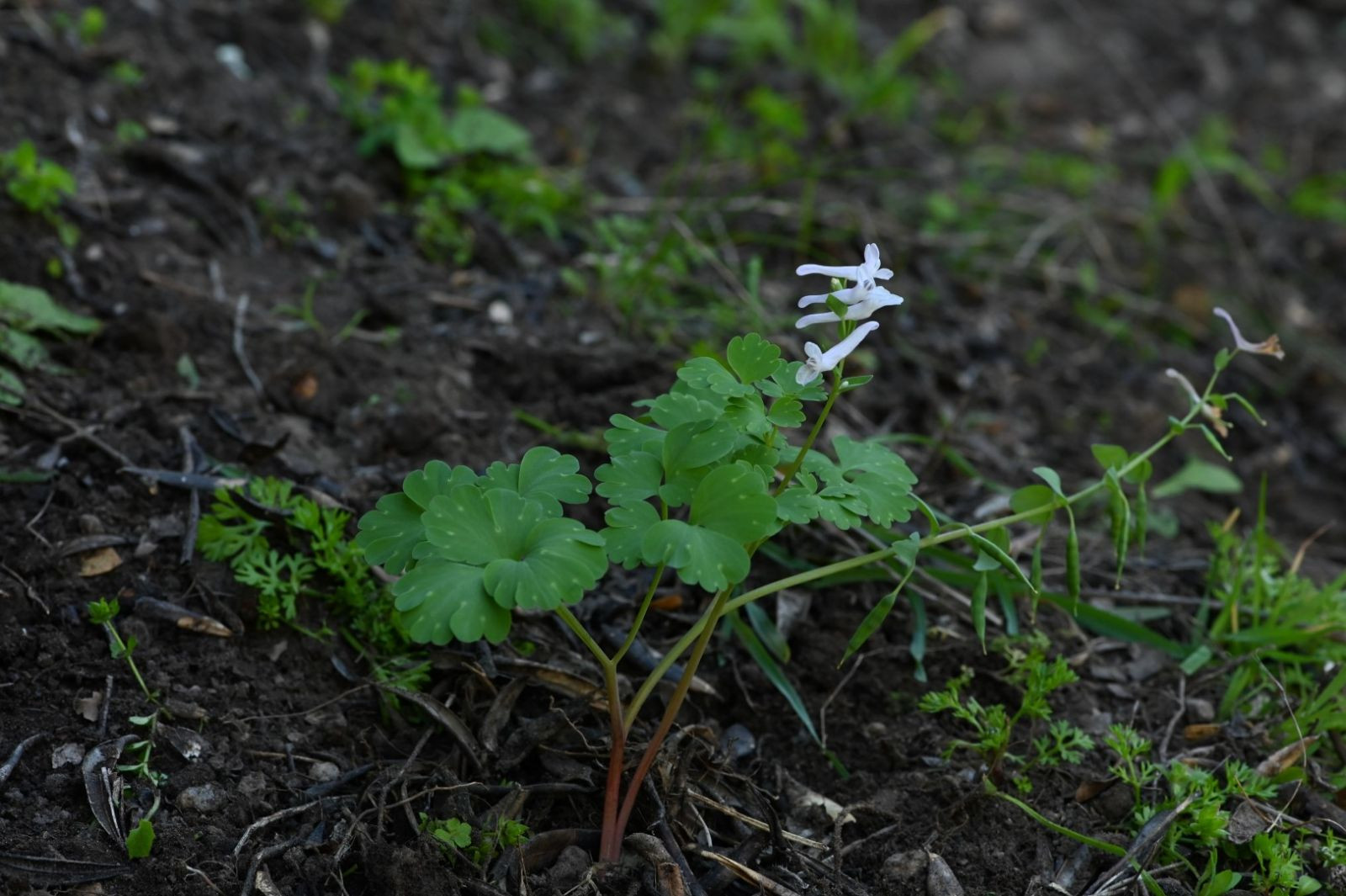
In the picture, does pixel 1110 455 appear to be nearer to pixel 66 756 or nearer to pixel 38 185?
pixel 66 756

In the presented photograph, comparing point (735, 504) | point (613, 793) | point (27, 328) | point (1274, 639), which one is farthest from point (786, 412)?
point (27, 328)

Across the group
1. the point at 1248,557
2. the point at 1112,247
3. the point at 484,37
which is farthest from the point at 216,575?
the point at 1112,247

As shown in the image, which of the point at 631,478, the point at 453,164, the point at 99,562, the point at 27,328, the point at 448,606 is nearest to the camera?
the point at 448,606

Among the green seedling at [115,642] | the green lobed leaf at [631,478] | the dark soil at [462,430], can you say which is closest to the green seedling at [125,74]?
the dark soil at [462,430]

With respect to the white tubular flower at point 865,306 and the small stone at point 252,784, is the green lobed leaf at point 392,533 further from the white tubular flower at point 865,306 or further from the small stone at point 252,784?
the white tubular flower at point 865,306

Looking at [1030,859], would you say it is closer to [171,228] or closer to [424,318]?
[424,318]

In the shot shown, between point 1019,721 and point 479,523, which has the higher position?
point 479,523
